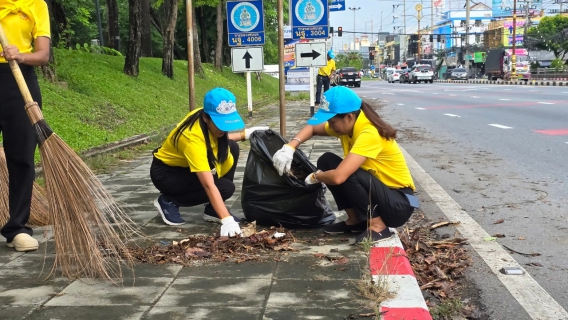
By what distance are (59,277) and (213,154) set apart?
4.91 ft

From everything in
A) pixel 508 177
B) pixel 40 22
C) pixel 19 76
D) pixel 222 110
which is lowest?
pixel 508 177

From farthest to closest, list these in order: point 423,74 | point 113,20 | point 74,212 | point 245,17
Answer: point 423,74 → point 113,20 → point 245,17 → point 74,212

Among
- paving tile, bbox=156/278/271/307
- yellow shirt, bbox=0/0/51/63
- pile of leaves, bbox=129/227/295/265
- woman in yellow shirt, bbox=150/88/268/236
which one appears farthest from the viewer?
woman in yellow shirt, bbox=150/88/268/236

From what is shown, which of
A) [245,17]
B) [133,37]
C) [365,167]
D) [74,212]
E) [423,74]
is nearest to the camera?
[74,212]

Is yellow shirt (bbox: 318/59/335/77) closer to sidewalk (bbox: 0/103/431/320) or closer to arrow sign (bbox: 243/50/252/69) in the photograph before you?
arrow sign (bbox: 243/50/252/69)

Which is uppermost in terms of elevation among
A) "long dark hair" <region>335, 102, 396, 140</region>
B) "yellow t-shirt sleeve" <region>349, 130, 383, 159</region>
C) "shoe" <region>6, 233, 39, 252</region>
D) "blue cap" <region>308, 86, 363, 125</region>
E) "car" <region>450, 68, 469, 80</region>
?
"blue cap" <region>308, 86, 363, 125</region>

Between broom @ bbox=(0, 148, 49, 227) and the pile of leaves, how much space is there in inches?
42.4

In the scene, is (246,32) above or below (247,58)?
above

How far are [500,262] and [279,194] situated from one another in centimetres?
161

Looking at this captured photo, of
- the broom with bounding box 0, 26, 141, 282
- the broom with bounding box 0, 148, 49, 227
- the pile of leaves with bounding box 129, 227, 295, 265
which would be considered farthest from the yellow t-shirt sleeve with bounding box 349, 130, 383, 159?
the broom with bounding box 0, 148, 49, 227

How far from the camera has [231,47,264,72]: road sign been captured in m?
12.0

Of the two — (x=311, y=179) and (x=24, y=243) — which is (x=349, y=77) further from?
(x=24, y=243)

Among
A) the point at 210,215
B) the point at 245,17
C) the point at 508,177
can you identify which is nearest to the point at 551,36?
the point at 245,17

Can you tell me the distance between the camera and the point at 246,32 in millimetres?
11578
